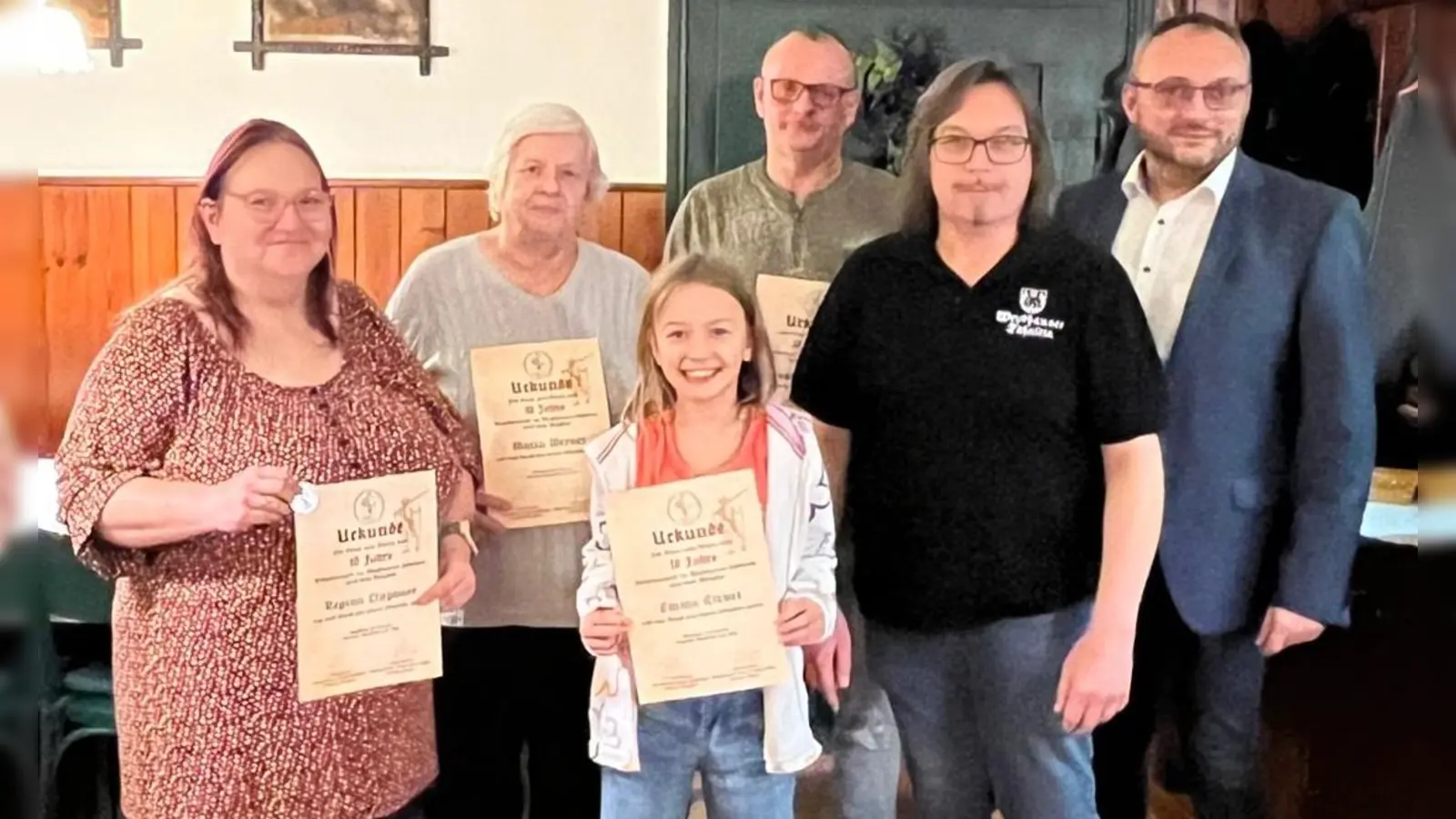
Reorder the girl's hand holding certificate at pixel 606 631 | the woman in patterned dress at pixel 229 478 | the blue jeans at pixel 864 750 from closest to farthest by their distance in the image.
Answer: the woman in patterned dress at pixel 229 478 → the girl's hand holding certificate at pixel 606 631 → the blue jeans at pixel 864 750

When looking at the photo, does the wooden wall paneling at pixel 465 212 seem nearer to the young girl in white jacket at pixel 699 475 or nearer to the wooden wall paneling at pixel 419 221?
the wooden wall paneling at pixel 419 221

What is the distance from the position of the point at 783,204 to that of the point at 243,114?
19.2 inches

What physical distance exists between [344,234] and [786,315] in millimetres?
402

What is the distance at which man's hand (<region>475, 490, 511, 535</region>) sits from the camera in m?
1.22

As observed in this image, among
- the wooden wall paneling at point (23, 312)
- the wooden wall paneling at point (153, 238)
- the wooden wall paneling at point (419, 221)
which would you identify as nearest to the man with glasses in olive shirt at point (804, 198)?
the wooden wall paneling at point (419, 221)

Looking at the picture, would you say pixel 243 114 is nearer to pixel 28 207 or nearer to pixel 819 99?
pixel 28 207

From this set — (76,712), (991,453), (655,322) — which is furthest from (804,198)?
(76,712)

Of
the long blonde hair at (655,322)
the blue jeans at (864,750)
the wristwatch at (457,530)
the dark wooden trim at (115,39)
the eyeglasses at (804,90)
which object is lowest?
the blue jeans at (864,750)

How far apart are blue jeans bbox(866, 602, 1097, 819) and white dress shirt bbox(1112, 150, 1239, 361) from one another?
0.89 feet

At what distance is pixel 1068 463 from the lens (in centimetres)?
114

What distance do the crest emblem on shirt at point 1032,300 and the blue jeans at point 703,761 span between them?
1.36ft

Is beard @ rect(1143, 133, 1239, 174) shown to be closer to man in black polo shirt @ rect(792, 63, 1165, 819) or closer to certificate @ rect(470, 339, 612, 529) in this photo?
man in black polo shirt @ rect(792, 63, 1165, 819)

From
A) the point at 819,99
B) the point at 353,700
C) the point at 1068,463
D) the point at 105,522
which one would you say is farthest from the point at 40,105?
the point at 1068,463

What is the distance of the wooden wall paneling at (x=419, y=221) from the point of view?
1.18m
